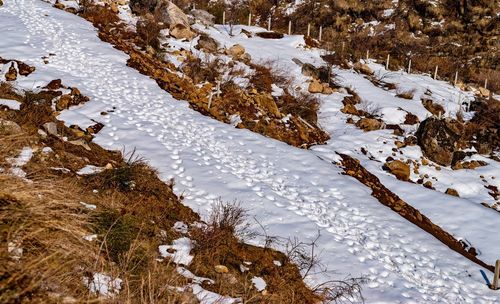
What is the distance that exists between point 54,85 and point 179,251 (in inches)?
290

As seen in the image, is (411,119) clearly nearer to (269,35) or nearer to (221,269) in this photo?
(269,35)

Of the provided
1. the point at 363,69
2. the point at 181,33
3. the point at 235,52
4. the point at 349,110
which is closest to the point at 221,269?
the point at 349,110

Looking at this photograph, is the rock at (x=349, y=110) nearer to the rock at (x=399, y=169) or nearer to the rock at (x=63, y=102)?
the rock at (x=399, y=169)

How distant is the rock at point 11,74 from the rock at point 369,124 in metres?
10.9

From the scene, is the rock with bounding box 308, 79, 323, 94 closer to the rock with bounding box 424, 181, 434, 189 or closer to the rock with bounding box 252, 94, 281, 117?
the rock with bounding box 252, 94, 281, 117

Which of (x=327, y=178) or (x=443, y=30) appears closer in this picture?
(x=327, y=178)

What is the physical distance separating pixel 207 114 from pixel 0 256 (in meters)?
9.84

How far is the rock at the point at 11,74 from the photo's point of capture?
400 inches

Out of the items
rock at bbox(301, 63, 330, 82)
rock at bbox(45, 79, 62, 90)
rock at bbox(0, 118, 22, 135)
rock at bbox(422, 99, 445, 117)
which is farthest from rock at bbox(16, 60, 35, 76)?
rock at bbox(422, 99, 445, 117)

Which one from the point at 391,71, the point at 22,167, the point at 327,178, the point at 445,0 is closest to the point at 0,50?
the point at 22,167

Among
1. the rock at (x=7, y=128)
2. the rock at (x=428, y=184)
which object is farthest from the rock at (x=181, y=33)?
the rock at (x=7, y=128)

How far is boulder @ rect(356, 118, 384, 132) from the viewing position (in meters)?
14.3

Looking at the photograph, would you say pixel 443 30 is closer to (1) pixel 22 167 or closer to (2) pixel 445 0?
(2) pixel 445 0

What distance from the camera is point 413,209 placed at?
9430 mm
